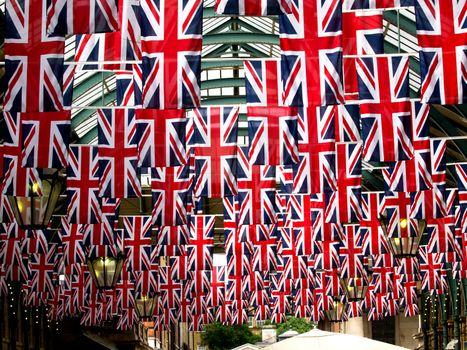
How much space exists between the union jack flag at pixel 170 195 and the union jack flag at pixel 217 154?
180cm

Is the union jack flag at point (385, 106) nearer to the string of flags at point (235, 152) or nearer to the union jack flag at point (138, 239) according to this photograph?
the string of flags at point (235, 152)

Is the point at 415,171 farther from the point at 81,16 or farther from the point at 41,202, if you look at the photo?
the point at 81,16

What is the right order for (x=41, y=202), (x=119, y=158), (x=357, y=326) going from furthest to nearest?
(x=357, y=326) < (x=119, y=158) < (x=41, y=202)

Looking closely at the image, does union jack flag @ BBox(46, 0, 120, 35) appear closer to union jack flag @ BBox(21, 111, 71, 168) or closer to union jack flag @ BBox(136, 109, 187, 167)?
union jack flag @ BBox(21, 111, 71, 168)

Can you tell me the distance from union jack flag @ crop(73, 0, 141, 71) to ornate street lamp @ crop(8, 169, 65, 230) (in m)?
1.92

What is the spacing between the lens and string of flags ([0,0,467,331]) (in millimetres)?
13648

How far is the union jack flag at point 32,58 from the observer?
1359 cm

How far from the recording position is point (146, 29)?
44.9ft

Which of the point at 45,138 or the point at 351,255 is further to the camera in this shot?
the point at 351,255

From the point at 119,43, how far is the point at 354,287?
776 inches

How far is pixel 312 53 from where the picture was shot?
14.2 metres

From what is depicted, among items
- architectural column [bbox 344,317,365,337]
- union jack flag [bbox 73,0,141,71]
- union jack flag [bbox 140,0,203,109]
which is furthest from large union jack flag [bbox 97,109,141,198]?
architectural column [bbox 344,317,365,337]

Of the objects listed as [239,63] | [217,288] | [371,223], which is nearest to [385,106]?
[371,223]

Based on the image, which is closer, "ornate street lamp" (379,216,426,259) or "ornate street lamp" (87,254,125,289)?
"ornate street lamp" (379,216,426,259)
